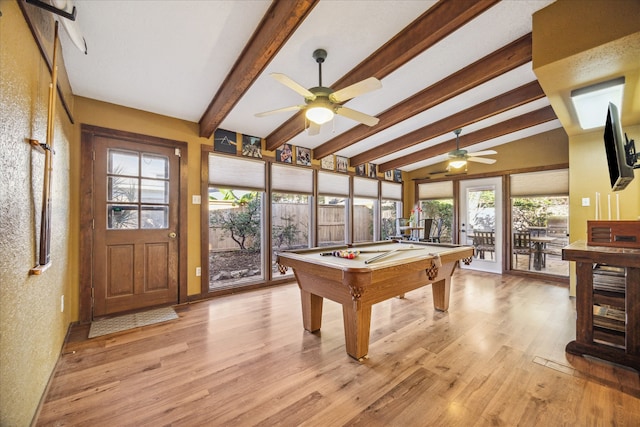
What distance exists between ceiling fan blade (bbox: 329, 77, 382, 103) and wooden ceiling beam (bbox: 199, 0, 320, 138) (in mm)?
571

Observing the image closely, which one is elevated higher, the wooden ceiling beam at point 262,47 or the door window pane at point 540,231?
the wooden ceiling beam at point 262,47

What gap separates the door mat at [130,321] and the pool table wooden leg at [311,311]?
1587mm

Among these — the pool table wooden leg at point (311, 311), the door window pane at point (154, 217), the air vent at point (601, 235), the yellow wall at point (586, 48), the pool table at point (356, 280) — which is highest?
the yellow wall at point (586, 48)

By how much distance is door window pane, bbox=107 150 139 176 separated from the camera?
10.1ft

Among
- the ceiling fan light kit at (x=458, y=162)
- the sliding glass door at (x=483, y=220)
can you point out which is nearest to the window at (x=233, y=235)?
the ceiling fan light kit at (x=458, y=162)

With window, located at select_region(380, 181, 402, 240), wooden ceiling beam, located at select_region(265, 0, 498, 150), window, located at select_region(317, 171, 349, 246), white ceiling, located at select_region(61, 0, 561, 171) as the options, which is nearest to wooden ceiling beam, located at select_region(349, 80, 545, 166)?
white ceiling, located at select_region(61, 0, 561, 171)

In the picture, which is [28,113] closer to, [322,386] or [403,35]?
[322,386]

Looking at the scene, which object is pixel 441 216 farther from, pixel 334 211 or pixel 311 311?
pixel 311 311

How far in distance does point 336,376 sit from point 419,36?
2.79m

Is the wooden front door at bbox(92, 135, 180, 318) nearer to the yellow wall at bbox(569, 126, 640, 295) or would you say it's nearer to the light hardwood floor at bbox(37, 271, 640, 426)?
the light hardwood floor at bbox(37, 271, 640, 426)

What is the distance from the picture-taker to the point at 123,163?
3.15 metres

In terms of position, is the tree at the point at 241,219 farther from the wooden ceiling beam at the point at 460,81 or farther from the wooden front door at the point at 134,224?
the wooden ceiling beam at the point at 460,81

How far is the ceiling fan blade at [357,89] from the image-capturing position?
2.06 m

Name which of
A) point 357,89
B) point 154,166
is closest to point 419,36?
point 357,89
